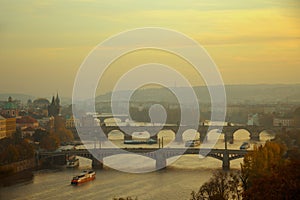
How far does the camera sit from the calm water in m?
6.95

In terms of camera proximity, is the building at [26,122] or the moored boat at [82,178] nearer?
the moored boat at [82,178]

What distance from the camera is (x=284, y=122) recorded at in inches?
665

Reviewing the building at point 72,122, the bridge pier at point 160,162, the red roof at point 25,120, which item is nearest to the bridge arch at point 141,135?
the building at point 72,122

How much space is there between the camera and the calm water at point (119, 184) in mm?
6945

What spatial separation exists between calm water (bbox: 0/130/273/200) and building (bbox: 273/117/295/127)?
729cm

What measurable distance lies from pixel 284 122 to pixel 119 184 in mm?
9937

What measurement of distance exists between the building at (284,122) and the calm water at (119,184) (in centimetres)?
729

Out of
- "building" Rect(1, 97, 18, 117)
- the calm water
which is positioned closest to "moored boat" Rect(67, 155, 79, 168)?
the calm water

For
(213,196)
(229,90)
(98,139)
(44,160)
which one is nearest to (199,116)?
(229,90)

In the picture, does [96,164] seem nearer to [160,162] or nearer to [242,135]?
[160,162]

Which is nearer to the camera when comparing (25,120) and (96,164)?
(96,164)

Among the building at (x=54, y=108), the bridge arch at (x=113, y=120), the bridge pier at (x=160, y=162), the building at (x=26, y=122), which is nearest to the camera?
the bridge pier at (x=160, y=162)

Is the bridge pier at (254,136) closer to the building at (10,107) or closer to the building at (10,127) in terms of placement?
the building at (10,127)

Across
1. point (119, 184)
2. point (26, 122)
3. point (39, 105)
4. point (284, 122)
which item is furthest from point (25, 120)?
point (119, 184)
